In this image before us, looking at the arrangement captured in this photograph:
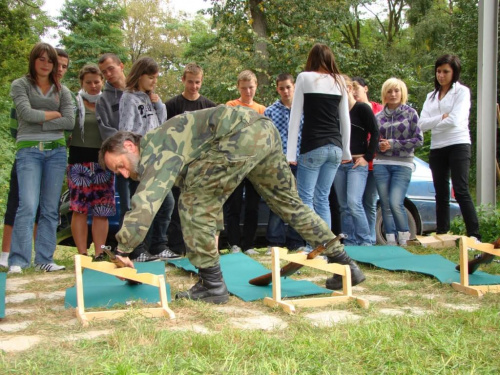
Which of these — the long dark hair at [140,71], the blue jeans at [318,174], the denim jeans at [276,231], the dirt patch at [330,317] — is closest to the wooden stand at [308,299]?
the dirt patch at [330,317]

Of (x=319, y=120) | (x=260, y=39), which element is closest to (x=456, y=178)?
(x=319, y=120)

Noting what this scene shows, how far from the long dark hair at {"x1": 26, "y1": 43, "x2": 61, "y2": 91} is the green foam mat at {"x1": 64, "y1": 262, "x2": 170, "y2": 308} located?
6.26 ft

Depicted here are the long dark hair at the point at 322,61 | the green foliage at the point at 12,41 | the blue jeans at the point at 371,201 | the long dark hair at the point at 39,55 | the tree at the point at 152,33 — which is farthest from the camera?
the tree at the point at 152,33

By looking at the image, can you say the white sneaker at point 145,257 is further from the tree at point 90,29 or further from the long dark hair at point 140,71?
the tree at point 90,29

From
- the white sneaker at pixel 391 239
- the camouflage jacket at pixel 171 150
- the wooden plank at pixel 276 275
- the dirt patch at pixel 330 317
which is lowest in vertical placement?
the white sneaker at pixel 391 239

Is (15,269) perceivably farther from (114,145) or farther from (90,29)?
(90,29)

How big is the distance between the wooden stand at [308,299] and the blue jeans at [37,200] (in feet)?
7.91

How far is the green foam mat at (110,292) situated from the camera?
3717mm

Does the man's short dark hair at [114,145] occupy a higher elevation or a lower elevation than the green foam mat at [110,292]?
higher

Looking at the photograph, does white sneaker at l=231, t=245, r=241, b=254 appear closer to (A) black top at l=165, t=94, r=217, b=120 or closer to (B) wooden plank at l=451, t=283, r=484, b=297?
(A) black top at l=165, t=94, r=217, b=120

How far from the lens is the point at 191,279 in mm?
4609

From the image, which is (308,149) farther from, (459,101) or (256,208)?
(459,101)

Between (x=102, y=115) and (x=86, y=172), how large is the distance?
0.57m

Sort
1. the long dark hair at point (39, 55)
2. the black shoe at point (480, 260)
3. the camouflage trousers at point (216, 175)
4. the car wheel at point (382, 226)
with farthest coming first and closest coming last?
the car wheel at point (382, 226)
the long dark hair at point (39, 55)
the black shoe at point (480, 260)
the camouflage trousers at point (216, 175)
